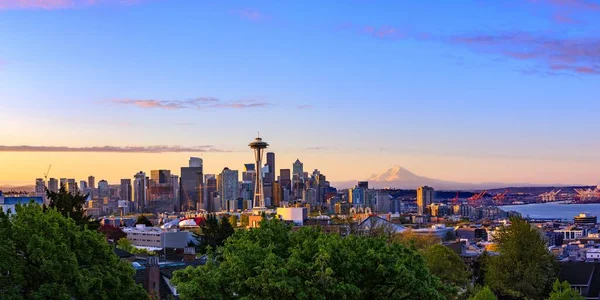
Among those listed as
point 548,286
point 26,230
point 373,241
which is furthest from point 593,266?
point 26,230

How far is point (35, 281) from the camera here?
3041cm

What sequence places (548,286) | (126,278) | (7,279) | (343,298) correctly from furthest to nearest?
1. (548,286)
2. (126,278)
3. (7,279)
4. (343,298)

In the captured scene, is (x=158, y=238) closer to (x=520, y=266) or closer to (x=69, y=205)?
(x=520, y=266)

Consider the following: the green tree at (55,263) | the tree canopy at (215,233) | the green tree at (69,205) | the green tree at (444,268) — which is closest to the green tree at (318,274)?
the green tree at (55,263)

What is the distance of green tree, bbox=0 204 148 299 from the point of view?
29734 mm

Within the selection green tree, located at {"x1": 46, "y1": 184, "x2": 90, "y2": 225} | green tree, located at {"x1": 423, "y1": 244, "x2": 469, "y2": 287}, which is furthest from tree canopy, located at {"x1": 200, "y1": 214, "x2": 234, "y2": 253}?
green tree, located at {"x1": 423, "y1": 244, "x2": 469, "y2": 287}

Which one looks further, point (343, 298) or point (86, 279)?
point (86, 279)

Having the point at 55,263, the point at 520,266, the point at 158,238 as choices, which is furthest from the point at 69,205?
the point at 158,238

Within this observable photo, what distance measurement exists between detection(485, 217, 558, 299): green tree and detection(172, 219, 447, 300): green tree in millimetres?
36048

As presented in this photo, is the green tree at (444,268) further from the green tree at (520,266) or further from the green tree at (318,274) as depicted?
the green tree at (318,274)

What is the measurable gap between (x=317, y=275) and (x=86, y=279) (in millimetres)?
7688

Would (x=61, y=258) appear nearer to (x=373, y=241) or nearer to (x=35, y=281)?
(x=35, y=281)

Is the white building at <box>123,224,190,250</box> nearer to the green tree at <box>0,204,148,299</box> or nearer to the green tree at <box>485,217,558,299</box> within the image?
the green tree at <box>485,217,558,299</box>

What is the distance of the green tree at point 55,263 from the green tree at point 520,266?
37129 millimetres
